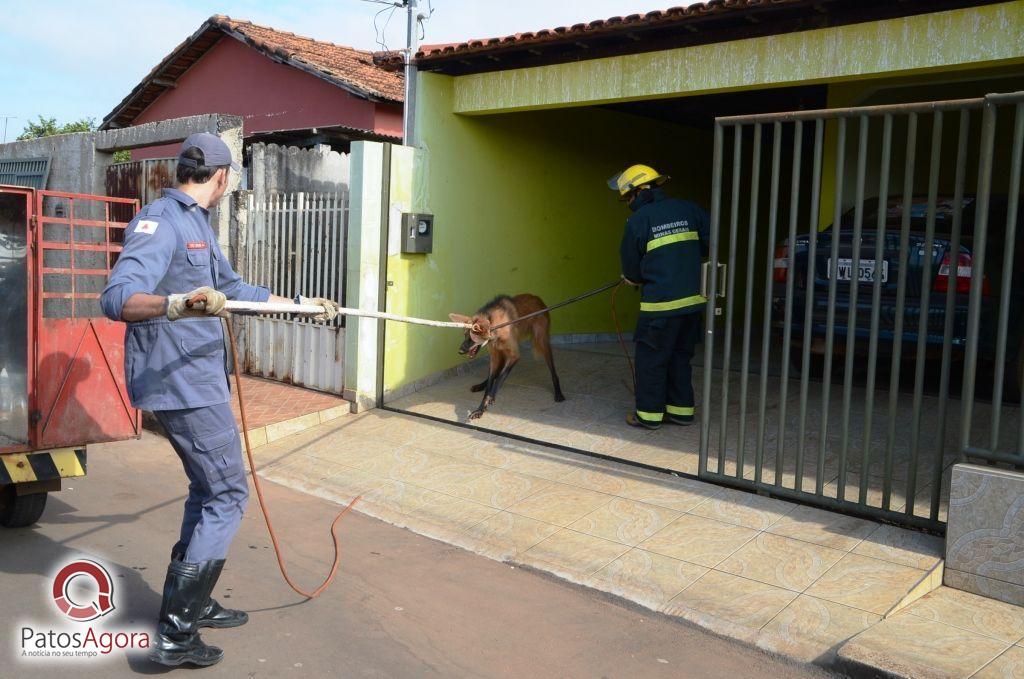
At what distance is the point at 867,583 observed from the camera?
4453 mm

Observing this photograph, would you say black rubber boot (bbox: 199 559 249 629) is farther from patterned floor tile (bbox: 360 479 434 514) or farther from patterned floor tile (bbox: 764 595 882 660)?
patterned floor tile (bbox: 764 595 882 660)

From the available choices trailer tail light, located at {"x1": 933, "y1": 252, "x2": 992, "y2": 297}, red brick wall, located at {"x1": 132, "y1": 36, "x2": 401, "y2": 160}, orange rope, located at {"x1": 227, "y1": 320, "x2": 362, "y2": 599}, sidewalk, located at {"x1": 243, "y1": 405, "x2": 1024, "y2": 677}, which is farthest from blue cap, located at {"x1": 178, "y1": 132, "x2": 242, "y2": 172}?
red brick wall, located at {"x1": 132, "y1": 36, "x2": 401, "y2": 160}

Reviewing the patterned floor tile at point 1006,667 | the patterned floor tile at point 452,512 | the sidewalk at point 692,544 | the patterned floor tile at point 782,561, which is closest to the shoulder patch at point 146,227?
the sidewalk at point 692,544

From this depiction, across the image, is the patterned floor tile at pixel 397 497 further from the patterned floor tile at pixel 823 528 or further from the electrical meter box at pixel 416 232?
the electrical meter box at pixel 416 232

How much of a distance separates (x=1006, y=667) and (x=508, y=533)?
8.93ft

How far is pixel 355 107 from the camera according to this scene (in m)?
15.7

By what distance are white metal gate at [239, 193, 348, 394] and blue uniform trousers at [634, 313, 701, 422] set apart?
3.08 metres

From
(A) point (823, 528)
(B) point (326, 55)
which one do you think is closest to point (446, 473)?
(A) point (823, 528)

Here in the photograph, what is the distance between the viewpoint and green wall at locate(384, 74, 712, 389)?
8.62 m

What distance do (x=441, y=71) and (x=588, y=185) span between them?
2.63 meters

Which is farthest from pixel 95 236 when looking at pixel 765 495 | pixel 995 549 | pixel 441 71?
pixel 995 549

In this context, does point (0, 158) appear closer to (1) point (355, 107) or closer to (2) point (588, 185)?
(1) point (355, 107)

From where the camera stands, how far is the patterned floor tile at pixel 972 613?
4008mm

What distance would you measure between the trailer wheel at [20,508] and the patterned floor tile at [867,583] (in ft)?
14.2
